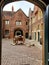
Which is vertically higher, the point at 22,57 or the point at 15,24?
the point at 15,24

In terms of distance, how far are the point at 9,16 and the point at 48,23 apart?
1638 inches

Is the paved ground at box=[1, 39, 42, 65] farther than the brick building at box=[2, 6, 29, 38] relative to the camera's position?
No

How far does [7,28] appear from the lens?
44812 mm

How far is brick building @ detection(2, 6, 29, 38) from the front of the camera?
44.4 m

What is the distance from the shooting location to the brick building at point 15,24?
44378 mm

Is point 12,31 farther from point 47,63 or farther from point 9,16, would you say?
point 47,63

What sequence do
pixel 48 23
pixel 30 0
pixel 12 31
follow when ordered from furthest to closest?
pixel 12 31, pixel 30 0, pixel 48 23

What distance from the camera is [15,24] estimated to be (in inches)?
1764

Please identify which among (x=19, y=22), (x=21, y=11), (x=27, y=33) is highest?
(x=21, y=11)

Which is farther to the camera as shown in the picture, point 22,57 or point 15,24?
point 15,24

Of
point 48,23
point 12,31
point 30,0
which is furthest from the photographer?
point 12,31

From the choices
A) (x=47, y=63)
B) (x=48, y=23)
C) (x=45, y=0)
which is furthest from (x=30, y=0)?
(x=47, y=63)

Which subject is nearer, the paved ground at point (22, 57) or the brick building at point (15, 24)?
the paved ground at point (22, 57)

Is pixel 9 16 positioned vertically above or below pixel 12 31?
above
